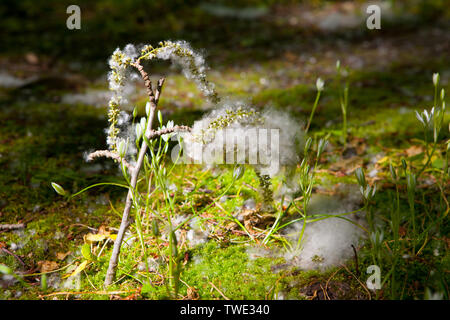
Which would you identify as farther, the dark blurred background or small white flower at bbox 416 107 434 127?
the dark blurred background

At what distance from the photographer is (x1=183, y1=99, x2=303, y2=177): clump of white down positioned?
1.80 m

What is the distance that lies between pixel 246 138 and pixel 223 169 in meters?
0.63

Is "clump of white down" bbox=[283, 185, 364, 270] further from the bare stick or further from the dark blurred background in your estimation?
the dark blurred background

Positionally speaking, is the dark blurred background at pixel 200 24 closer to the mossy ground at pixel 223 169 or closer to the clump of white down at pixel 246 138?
the mossy ground at pixel 223 169

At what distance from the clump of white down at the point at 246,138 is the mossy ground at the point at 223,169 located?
24 centimetres

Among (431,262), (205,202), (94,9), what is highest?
(94,9)

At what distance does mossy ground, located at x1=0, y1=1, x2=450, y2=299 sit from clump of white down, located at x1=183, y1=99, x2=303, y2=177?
239mm

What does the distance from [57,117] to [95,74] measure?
1546mm

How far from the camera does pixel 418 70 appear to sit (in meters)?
4.95

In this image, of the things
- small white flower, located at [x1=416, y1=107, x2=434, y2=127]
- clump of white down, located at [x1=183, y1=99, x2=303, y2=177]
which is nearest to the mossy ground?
clump of white down, located at [x1=183, y1=99, x2=303, y2=177]
